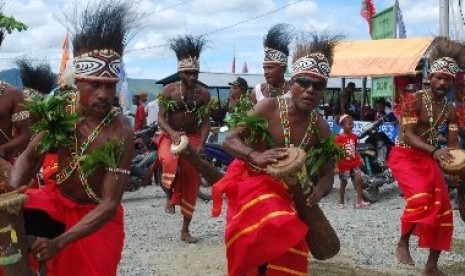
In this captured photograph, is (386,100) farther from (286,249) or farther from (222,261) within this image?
(286,249)

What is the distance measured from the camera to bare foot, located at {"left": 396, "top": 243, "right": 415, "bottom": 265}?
715cm

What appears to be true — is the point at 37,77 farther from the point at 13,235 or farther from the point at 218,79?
the point at 218,79

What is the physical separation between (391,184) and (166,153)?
564 cm

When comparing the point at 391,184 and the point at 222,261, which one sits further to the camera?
the point at 391,184

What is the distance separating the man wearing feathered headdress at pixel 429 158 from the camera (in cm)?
674

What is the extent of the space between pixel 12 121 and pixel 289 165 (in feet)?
7.92

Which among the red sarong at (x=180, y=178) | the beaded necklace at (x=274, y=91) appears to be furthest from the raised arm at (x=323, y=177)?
the red sarong at (x=180, y=178)

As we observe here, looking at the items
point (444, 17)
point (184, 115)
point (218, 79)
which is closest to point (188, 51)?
point (184, 115)

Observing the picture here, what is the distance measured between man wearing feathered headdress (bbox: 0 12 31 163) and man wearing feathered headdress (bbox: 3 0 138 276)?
1.39 meters

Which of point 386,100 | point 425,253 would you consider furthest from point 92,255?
point 386,100

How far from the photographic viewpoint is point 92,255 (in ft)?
13.2

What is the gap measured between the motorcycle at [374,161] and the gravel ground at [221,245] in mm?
303

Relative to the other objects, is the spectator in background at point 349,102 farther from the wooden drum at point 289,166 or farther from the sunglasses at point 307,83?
the wooden drum at point 289,166

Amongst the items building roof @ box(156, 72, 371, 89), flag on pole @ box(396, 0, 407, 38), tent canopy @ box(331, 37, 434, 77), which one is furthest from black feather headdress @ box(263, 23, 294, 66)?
building roof @ box(156, 72, 371, 89)
